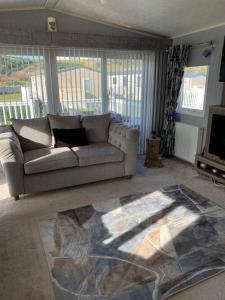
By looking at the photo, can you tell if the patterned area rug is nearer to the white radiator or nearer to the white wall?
the white radiator

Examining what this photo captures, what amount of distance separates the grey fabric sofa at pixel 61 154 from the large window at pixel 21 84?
422 millimetres

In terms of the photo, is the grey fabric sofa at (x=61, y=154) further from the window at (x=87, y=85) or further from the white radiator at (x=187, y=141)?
the white radiator at (x=187, y=141)

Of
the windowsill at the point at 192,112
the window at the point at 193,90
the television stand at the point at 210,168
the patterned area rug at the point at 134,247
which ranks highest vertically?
the window at the point at 193,90

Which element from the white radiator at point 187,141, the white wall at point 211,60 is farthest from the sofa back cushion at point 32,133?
the white wall at point 211,60

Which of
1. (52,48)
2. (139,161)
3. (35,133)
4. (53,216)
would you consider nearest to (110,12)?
(52,48)

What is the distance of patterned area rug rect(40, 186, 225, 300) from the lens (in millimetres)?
1628

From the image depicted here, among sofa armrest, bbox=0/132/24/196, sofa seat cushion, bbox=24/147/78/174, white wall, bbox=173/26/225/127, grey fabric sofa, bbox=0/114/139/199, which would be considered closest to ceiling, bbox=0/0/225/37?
white wall, bbox=173/26/225/127

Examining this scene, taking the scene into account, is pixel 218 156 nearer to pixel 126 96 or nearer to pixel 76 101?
pixel 126 96

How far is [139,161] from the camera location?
4.21 m

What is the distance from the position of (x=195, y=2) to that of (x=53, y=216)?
116 inches

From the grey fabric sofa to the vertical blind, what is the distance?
45 centimetres

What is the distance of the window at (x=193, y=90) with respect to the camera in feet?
12.2

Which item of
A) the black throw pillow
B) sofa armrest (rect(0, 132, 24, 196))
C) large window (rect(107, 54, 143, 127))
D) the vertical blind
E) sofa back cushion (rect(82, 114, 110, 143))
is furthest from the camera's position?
large window (rect(107, 54, 143, 127))

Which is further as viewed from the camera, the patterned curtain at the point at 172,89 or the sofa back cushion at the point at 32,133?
the patterned curtain at the point at 172,89
